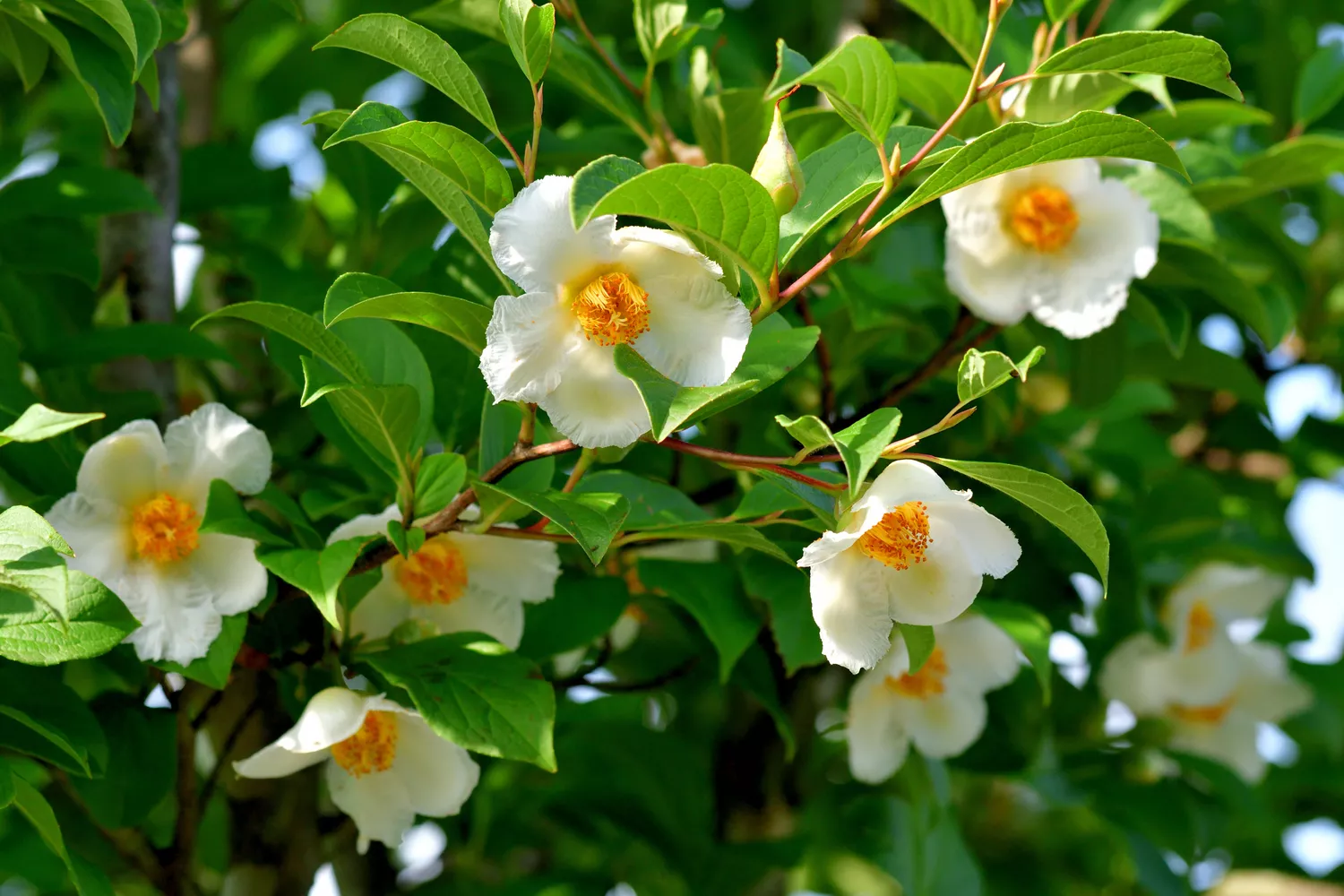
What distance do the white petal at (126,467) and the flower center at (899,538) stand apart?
667 mm

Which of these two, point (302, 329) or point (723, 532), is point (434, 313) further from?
point (723, 532)

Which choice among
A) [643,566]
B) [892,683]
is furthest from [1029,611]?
[643,566]

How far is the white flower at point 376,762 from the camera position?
3.90ft

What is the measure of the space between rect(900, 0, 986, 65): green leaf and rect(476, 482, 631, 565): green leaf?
2.03 feet

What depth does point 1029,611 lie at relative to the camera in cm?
149

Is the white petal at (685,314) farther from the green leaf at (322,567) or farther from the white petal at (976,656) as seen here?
the white petal at (976,656)

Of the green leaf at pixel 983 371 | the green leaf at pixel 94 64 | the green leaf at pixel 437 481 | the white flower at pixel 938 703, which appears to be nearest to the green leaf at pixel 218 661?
the green leaf at pixel 437 481

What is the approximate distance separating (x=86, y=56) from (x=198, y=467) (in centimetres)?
40

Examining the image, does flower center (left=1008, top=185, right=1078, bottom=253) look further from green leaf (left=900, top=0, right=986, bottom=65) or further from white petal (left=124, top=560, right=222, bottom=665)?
white petal (left=124, top=560, right=222, bottom=665)

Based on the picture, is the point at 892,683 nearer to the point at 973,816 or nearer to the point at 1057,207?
the point at 1057,207

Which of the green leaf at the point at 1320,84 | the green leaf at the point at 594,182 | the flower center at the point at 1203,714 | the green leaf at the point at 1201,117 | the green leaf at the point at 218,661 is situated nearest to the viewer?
the green leaf at the point at 594,182

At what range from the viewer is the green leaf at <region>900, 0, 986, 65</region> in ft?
4.32

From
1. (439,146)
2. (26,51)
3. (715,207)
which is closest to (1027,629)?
(715,207)

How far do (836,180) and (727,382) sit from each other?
185mm
